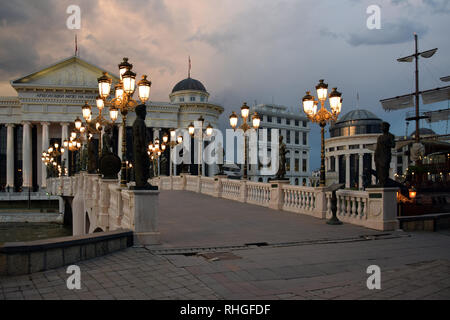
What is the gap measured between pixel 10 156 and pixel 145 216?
203 feet

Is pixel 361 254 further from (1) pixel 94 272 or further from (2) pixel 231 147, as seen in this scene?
(2) pixel 231 147

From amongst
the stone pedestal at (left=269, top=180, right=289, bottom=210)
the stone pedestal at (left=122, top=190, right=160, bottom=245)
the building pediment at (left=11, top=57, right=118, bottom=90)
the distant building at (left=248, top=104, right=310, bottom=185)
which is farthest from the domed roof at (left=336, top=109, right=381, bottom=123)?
the stone pedestal at (left=122, top=190, right=160, bottom=245)

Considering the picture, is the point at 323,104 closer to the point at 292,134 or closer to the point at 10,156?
the point at 10,156

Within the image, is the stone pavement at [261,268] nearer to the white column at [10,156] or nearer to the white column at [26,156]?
the white column at [26,156]

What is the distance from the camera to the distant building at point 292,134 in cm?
9875

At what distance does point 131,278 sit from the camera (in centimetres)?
668

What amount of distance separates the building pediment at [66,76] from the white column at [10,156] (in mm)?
7479

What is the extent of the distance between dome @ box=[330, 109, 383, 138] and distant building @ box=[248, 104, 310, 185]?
32.4 feet

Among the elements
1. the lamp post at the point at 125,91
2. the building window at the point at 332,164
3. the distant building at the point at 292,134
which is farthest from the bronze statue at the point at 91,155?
the building window at the point at 332,164

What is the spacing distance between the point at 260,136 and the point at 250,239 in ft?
279

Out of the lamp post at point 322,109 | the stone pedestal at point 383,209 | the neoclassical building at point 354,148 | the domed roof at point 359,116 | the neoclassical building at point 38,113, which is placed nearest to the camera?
the stone pedestal at point 383,209

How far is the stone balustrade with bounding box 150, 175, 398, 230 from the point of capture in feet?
40.7

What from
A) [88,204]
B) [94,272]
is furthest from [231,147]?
[94,272]

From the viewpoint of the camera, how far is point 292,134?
103750mm
